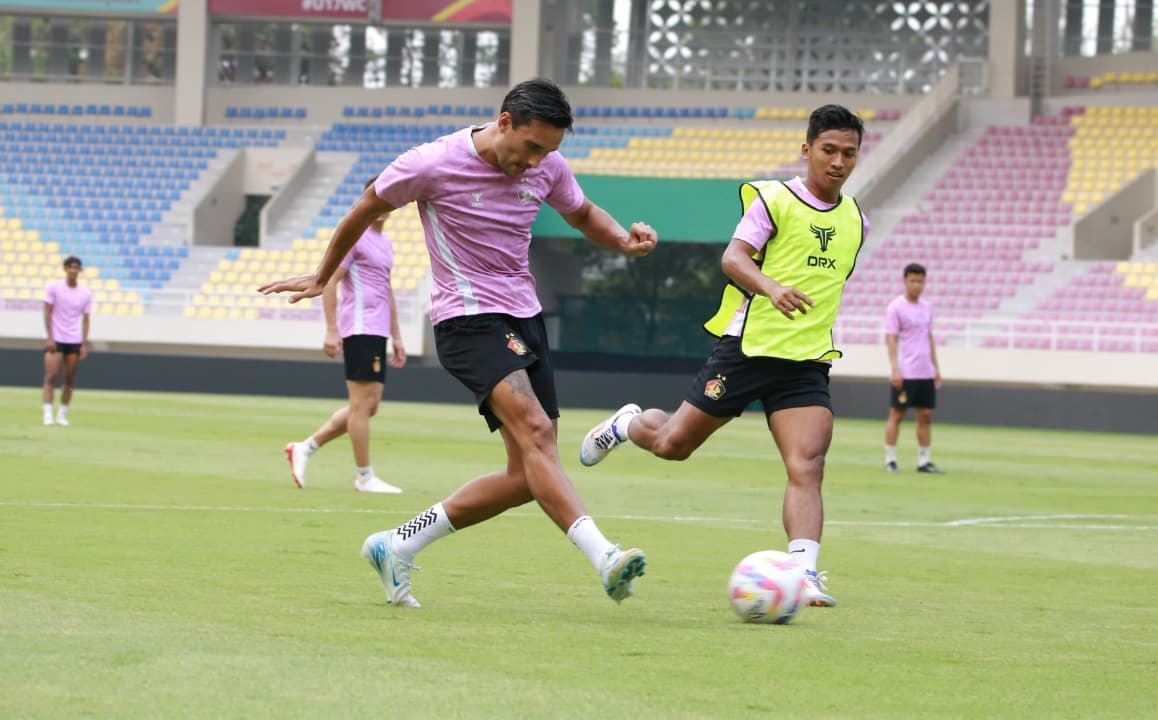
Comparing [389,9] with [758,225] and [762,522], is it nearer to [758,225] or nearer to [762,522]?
[762,522]

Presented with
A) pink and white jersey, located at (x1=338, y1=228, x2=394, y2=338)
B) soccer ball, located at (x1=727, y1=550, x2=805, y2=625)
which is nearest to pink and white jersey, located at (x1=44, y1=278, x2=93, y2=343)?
pink and white jersey, located at (x1=338, y1=228, x2=394, y2=338)

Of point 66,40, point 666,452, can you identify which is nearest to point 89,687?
point 666,452

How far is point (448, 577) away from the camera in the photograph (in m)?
8.40

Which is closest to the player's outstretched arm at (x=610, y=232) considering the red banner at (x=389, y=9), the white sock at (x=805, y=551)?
the white sock at (x=805, y=551)

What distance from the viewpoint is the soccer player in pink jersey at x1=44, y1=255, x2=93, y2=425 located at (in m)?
22.4

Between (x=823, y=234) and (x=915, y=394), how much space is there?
462 inches

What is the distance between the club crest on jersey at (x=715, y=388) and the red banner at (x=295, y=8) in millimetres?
42019

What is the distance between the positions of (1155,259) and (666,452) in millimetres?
31875

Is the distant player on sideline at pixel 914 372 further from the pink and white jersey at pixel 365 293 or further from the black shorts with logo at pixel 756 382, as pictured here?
the black shorts with logo at pixel 756 382

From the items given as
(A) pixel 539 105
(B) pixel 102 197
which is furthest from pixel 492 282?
(B) pixel 102 197

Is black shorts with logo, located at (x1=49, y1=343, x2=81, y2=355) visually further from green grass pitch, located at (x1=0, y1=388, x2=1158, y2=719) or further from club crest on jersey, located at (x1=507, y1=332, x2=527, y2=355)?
club crest on jersey, located at (x1=507, y1=332, x2=527, y2=355)

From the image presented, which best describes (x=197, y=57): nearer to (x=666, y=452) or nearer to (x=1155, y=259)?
(x=1155, y=259)

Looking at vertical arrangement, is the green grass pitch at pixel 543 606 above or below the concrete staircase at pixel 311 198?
below

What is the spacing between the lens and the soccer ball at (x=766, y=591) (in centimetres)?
699
